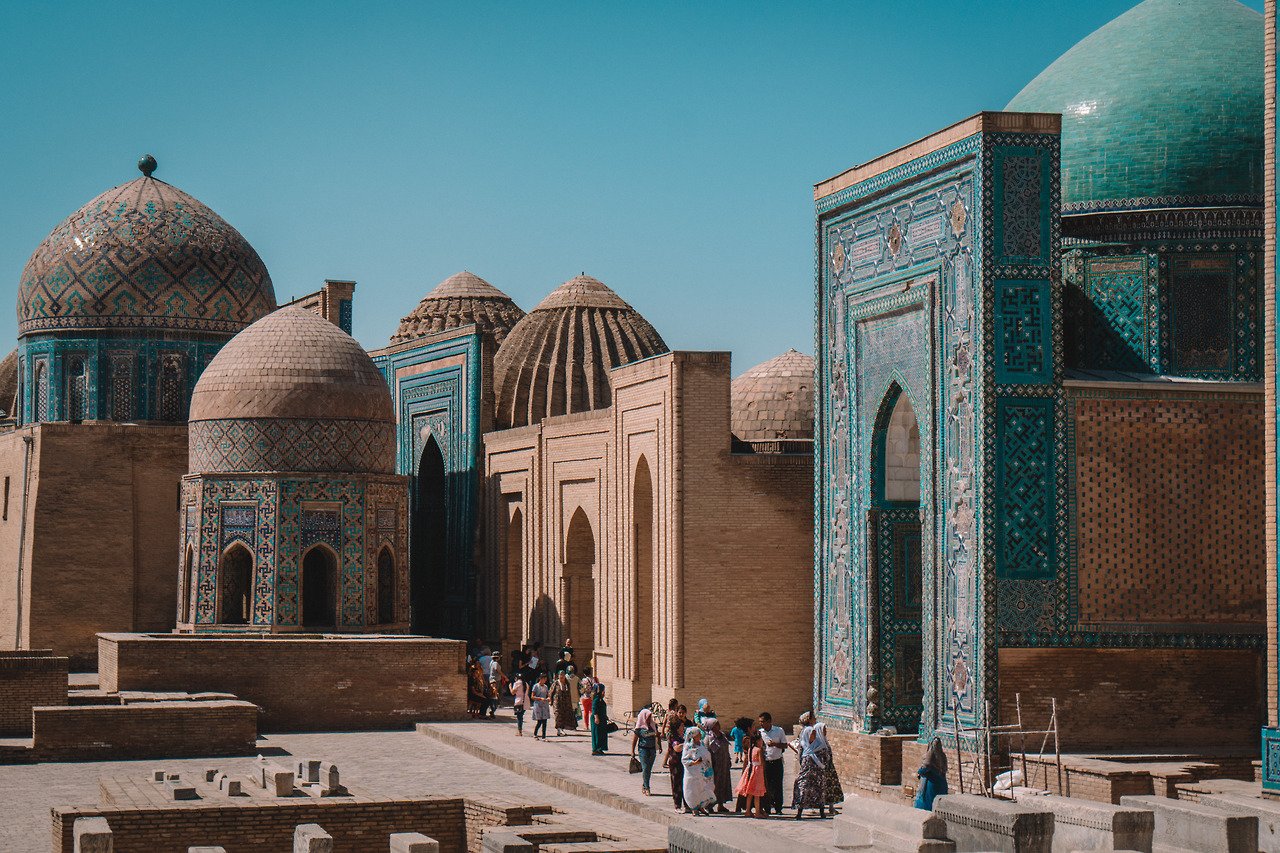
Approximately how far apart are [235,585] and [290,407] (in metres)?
2.35

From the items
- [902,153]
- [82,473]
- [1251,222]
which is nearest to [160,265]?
[82,473]

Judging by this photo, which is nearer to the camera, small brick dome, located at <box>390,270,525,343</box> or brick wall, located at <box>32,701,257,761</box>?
brick wall, located at <box>32,701,257,761</box>

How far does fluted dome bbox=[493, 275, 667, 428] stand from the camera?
28.1 m

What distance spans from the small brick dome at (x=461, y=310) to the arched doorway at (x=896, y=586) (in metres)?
14.7

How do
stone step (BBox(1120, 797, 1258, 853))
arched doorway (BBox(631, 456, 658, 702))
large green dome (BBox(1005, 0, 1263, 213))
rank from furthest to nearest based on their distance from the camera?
arched doorway (BBox(631, 456, 658, 702)), large green dome (BBox(1005, 0, 1263, 213)), stone step (BBox(1120, 797, 1258, 853))

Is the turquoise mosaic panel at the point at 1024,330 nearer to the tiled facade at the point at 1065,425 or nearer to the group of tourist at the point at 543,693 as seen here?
the tiled facade at the point at 1065,425

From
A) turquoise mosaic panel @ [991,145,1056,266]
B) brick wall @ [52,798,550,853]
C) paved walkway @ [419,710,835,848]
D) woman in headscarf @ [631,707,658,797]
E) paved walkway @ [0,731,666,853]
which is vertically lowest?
paved walkway @ [0,731,666,853]

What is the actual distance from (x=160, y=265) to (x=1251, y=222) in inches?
672

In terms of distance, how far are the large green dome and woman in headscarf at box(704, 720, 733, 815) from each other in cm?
595

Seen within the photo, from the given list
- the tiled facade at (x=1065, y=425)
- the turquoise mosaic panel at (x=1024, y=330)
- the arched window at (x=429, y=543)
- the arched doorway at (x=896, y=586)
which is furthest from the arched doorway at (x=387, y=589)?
the turquoise mosaic panel at (x=1024, y=330)

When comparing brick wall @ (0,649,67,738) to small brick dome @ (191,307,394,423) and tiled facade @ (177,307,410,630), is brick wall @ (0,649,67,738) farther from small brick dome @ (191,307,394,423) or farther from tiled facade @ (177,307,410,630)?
small brick dome @ (191,307,394,423)

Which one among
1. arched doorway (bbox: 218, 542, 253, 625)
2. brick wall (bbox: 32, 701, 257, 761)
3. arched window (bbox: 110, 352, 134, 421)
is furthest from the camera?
arched window (bbox: 110, 352, 134, 421)

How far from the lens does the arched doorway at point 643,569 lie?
22.5 m

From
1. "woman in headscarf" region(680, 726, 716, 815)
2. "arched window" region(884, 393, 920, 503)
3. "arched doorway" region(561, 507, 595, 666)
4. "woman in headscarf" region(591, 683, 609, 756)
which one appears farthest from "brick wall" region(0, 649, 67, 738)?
"arched window" region(884, 393, 920, 503)
